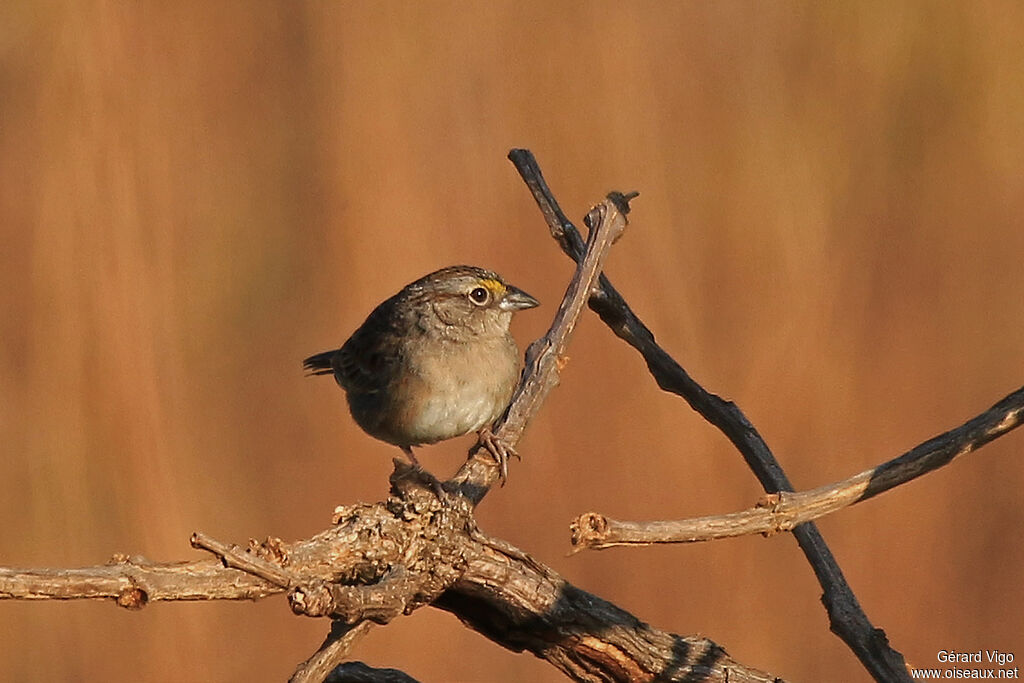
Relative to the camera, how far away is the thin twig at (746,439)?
2625mm

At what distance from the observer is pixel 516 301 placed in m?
4.45

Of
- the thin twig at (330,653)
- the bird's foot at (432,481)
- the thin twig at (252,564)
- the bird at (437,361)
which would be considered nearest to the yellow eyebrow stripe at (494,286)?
the bird at (437,361)

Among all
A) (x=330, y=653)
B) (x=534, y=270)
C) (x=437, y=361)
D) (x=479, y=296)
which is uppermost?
(x=534, y=270)

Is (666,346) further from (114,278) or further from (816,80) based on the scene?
(114,278)

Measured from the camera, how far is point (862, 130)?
6109 millimetres

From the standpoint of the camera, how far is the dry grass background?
565 centimetres

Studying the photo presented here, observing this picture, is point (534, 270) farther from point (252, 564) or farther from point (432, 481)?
point (252, 564)

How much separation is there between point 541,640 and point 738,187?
3.82 metres

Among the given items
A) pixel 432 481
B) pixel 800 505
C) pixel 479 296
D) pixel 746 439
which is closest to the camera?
pixel 800 505

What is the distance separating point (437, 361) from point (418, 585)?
6.09 ft

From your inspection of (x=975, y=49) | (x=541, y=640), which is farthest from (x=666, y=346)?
(x=541, y=640)

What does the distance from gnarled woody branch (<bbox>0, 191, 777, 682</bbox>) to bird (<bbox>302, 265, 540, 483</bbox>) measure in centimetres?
106

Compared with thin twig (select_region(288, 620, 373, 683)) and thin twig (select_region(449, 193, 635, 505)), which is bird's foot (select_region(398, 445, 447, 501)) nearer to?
thin twig (select_region(288, 620, 373, 683))

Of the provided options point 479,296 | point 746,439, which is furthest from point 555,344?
point 479,296
